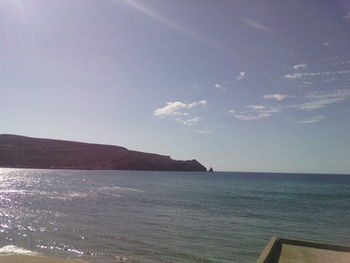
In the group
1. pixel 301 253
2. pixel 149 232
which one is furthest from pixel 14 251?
pixel 301 253

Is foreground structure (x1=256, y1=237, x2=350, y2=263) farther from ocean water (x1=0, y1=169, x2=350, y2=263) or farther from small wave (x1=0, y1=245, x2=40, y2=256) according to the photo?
small wave (x1=0, y1=245, x2=40, y2=256)

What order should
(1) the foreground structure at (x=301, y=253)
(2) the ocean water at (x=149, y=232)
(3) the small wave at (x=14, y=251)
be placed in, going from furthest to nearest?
(2) the ocean water at (x=149, y=232)
(3) the small wave at (x=14, y=251)
(1) the foreground structure at (x=301, y=253)

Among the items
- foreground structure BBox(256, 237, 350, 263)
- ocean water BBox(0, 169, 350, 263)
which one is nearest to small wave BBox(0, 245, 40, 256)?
ocean water BBox(0, 169, 350, 263)

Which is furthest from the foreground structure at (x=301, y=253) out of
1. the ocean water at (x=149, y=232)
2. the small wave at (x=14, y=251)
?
the small wave at (x=14, y=251)

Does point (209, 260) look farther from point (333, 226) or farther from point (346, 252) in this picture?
point (333, 226)

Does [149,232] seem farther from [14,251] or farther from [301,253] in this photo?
[301,253]

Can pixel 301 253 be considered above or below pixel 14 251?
above

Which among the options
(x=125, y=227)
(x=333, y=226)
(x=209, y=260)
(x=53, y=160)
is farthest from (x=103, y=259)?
(x=53, y=160)

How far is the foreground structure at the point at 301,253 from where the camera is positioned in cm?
1044

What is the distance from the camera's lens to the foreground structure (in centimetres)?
1044

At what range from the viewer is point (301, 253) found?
36.9ft

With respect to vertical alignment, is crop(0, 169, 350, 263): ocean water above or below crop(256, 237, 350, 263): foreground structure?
below

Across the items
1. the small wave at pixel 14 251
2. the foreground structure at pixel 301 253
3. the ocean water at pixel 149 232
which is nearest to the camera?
the foreground structure at pixel 301 253

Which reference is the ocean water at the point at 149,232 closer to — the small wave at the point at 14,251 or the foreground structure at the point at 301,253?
the small wave at the point at 14,251
